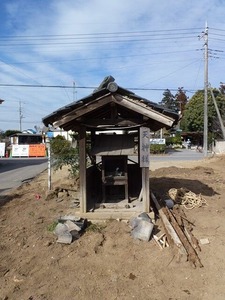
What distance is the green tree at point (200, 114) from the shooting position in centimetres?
4853

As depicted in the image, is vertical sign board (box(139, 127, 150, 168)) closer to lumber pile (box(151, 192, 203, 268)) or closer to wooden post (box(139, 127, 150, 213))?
wooden post (box(139, 127, 150, 213))

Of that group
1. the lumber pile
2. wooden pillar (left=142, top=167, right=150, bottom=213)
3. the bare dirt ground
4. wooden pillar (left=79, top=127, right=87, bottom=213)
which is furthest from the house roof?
the bare dirt ground

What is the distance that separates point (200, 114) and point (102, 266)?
48.1 metres

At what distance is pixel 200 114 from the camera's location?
1991 inches

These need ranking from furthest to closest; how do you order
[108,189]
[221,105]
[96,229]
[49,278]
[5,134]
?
[5,134] → [221,105] → [108,189] → [96,229] → [49,278]

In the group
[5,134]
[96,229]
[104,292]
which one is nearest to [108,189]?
[96,229]

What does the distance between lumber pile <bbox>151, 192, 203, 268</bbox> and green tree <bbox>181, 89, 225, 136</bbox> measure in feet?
142

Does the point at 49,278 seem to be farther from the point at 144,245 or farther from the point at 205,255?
the point at 205,255

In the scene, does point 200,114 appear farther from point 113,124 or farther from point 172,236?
point 172,236

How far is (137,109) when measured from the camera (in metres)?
6.59

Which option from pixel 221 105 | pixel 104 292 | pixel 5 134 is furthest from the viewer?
pixel 5 134

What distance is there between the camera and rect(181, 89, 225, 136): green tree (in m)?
48.5

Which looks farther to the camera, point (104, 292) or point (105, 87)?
point (105, 87)

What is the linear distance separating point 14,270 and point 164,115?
3.93 m
